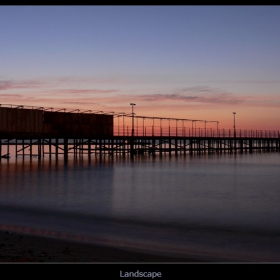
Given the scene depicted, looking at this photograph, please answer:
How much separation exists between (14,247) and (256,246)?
4.60m

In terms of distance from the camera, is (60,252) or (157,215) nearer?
(60,252)

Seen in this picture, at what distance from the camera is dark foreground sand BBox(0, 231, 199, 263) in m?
6.80

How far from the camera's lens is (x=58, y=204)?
53.5ft

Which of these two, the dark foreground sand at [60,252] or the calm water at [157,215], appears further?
the calm water at [157,215]

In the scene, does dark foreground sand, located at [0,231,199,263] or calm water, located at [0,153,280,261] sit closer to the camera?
dark foreground sand, located at [0,231,199,263]

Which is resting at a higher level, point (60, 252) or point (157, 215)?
point (60, 252)

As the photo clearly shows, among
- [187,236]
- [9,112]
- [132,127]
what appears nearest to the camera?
[187,236]

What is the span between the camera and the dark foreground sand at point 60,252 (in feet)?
22.3

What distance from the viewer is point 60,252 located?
748 centimetres

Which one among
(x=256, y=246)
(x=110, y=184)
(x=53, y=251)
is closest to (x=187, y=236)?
(x=256, y=246)
